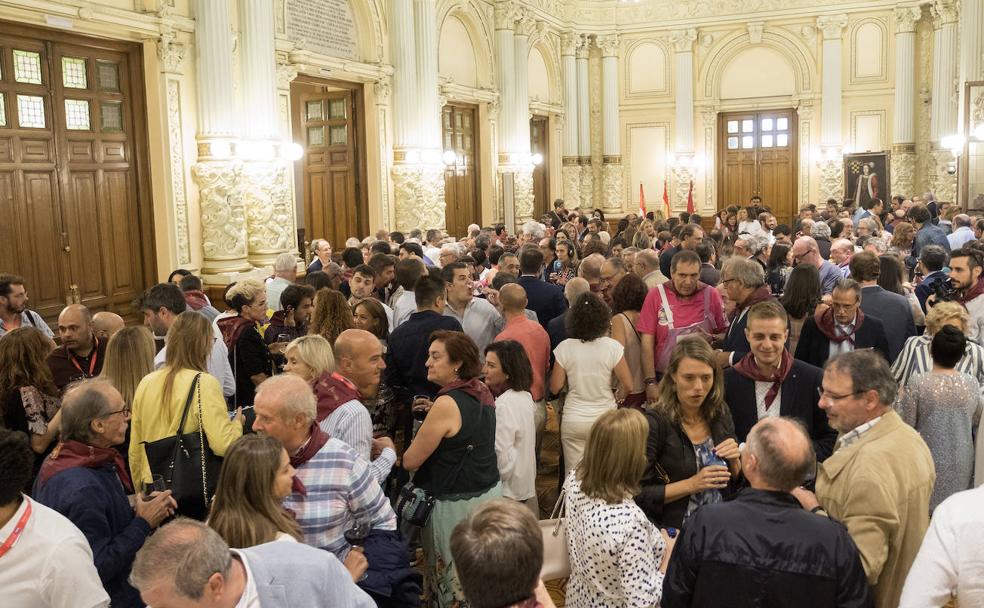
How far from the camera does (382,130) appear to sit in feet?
46.5

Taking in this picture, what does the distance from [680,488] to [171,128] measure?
26.6 feet

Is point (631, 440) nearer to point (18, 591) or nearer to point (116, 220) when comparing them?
point (18, 591)

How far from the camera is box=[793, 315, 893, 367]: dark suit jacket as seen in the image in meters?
5.15

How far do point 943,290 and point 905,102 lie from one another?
1582 centimetres

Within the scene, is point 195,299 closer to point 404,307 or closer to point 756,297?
point 404,307

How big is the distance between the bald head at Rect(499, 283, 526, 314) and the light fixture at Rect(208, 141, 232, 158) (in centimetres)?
571

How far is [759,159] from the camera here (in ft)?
73.8

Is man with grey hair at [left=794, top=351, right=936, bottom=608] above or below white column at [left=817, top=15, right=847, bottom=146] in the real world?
below

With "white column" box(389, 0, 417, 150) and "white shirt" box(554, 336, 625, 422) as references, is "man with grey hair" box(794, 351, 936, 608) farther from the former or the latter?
"white column" box(389, 0, 417, 150)

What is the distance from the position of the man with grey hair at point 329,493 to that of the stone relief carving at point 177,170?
7270 mm

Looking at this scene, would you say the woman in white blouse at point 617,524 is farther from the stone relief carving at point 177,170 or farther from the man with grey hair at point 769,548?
the stone relief carving at point 177,170

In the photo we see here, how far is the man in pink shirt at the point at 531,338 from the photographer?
18.8ft

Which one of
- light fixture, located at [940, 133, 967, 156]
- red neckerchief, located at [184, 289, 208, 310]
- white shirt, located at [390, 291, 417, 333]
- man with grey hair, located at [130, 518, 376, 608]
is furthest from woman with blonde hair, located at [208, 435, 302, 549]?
light fixture, located at [940, 133, 967, 156]

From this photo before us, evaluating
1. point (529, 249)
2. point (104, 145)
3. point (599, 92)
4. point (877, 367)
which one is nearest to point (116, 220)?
point (104, 145)
